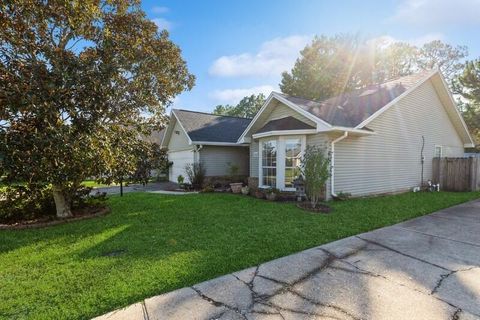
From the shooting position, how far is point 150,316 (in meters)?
2.77

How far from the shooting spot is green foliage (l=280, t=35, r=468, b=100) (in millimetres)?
25516

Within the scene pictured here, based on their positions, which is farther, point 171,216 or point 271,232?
point 171,216

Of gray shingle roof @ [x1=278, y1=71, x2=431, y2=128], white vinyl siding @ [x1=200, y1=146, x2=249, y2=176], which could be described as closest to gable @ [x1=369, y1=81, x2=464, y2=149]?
gray shingle roof @ [x1=278, y1=71, x2=431, y2=128]

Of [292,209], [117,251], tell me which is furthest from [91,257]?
[292,209]

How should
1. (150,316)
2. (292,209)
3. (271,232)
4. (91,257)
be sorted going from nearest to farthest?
(150,316), (91,257), (271,232), (292,209)

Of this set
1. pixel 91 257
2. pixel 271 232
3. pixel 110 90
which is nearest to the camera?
pixel 91 257

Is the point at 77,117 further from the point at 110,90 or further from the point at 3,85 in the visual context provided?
the point at 3,85

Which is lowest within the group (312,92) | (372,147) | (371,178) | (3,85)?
(371,178)

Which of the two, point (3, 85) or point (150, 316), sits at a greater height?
point (3, 85)

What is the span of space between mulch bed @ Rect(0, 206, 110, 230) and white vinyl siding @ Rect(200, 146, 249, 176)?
7.23 metres

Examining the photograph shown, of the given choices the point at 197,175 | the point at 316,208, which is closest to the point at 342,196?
the point at 316,208

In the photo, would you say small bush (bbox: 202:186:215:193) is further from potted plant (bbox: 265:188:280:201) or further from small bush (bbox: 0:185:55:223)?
small bush (bbox: 0:185:55:223)

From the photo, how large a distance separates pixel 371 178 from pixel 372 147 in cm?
125

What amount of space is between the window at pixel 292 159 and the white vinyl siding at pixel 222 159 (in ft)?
18.8
